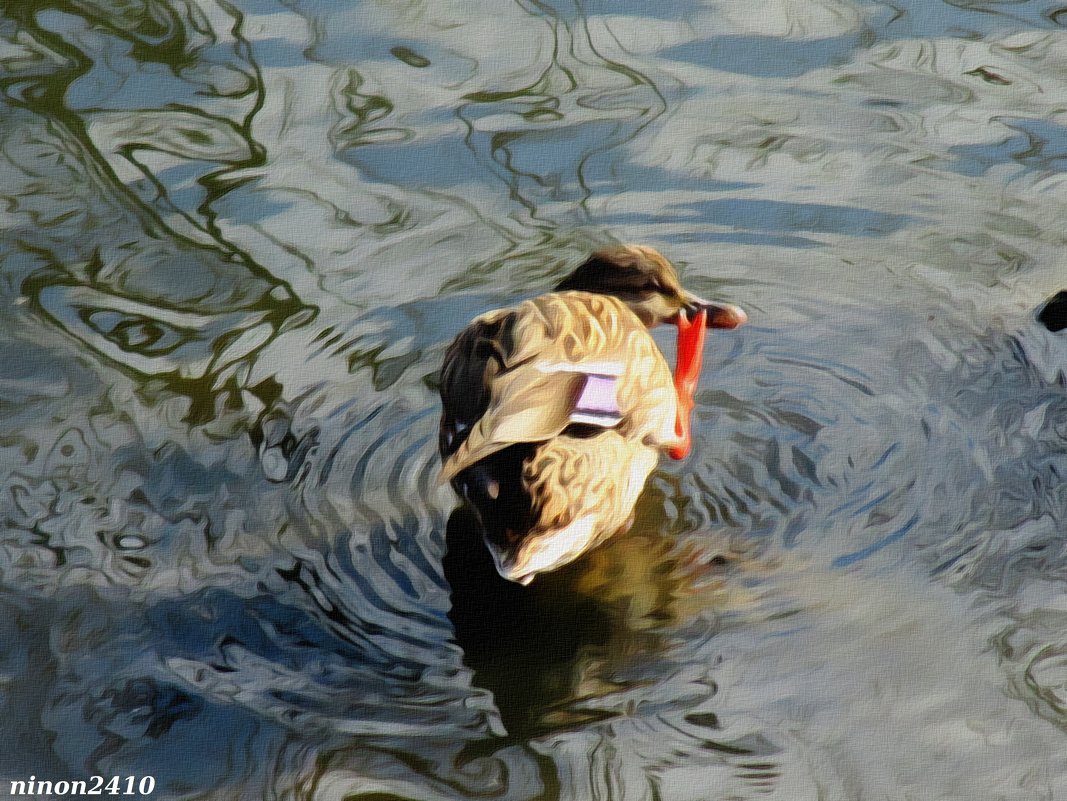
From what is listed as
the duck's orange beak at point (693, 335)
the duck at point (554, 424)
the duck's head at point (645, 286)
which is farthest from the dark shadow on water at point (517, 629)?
the duck's head at point (645, 286)

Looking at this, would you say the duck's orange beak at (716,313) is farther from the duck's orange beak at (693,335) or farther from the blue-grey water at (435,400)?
the blue-grey water at (435,400)

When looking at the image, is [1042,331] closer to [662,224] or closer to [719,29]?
[662,224]

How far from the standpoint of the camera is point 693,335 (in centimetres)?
478

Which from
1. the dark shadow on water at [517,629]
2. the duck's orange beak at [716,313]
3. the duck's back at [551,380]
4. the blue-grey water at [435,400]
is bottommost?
the dark shadow on water at [517,629]

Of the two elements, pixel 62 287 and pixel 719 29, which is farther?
pixel 719 29

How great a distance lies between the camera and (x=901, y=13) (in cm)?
683

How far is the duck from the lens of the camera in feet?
12.7

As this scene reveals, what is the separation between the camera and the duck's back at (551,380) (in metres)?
3.80

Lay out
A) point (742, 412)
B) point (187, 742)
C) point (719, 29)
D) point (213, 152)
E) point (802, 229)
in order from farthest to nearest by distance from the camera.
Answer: point (719, 29)
point (213, 152)
point (802, 229)
point (742, 412)
point (187, 742)

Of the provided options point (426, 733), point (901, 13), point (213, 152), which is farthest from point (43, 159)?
point (901, 13)

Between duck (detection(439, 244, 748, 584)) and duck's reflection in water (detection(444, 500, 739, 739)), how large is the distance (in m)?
0.10

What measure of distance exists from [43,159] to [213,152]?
700 millimetres

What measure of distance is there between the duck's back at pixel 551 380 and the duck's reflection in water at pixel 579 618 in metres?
0.33

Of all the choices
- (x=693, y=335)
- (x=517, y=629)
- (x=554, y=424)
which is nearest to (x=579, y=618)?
(x=517, y=629)
